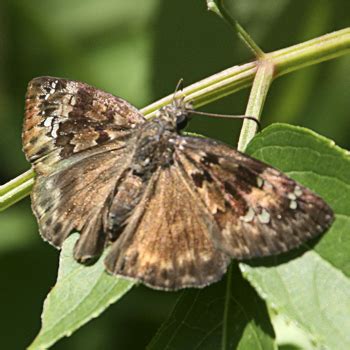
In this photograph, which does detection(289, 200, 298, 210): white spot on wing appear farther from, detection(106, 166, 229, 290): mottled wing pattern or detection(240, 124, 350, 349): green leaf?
detection(106, 166, 229, 290): mottled wing pattern

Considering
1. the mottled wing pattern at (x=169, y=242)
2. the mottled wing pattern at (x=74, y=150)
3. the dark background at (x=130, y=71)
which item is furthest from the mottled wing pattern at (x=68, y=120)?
the dark background at (x=130, y=71)

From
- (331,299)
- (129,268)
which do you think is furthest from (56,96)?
(331,299)

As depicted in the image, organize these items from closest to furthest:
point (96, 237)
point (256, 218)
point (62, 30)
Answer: point (256, 218) → point (96, 237) → point (62, 30)

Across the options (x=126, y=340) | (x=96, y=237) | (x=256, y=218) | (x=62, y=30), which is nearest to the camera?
(x=256, y=218)

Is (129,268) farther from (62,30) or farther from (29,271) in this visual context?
(62,30)

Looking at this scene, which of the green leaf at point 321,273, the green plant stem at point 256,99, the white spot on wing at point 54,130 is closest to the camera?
the green leaf at point 321,273

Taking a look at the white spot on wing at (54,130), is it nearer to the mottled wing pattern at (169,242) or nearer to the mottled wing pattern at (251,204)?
the mottled wing pattern at (169,242)
